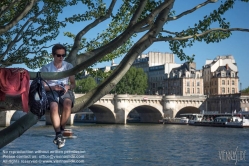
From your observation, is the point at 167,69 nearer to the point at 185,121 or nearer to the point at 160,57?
the point at 160,57

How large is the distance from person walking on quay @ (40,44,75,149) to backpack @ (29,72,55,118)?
12 centimetres

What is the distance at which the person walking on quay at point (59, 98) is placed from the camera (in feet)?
12.8

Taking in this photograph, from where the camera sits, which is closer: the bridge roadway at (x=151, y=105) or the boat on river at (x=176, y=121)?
the boat on river at (x=176, y=121)

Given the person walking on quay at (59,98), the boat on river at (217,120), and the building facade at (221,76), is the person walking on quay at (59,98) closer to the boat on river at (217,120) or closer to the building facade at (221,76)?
the boat on river at (217,120)

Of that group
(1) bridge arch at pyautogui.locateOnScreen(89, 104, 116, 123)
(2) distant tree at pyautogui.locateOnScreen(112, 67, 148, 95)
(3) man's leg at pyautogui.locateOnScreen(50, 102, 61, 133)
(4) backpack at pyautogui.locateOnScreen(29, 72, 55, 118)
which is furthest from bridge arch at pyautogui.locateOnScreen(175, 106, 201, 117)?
(4) backpack at pyautogui.locateOnScreen(29, 72, 55, 118)

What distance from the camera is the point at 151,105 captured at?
7538 cm

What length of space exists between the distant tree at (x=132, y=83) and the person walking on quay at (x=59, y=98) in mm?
83175

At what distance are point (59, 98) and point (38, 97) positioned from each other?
314 millimetres

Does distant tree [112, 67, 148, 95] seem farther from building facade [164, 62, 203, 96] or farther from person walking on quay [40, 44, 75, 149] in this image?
person walking on quay [40, 44, 75, 149]

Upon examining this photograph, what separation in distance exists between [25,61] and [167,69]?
9038 centimetres

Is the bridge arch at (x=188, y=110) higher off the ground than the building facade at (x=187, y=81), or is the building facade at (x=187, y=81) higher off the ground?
the building facade at (x=187, y=81)

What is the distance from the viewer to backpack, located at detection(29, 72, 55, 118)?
3.75 m

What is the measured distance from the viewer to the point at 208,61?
3927 inches

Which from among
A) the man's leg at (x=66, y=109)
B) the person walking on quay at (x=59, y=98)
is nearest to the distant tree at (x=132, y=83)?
the person walking on quay at (x=59, y=98)
